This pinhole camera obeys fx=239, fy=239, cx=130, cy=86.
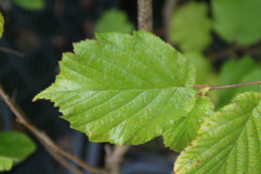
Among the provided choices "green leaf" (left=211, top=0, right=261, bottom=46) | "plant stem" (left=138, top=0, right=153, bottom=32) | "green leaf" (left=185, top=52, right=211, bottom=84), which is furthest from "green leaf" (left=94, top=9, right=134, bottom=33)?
"plant stem" (left=138, top=0, right=153, bottom=32)

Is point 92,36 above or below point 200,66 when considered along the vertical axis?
above

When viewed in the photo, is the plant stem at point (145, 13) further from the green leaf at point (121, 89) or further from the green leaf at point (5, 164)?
the green leaf at point (5, 164)

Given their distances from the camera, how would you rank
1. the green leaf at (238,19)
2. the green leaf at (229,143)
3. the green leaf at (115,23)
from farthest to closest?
1. the green leaf at (115,23)
2. the green leaf at (238,19)
3. the green leaf at (229,143)

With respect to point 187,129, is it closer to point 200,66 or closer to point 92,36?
point 200,66

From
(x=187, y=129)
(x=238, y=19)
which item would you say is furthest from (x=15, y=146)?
(x=238, y=19)

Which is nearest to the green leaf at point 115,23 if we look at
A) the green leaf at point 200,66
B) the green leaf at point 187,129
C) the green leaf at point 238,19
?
the green leaf at point 200,66

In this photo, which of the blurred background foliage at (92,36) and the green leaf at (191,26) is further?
the green leaf at (191,26)

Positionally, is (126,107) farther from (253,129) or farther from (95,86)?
(253,129)

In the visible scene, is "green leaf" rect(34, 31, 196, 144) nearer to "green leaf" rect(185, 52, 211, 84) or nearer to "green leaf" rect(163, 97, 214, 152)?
"green leaf" rect(163, 97, 214, 152)
